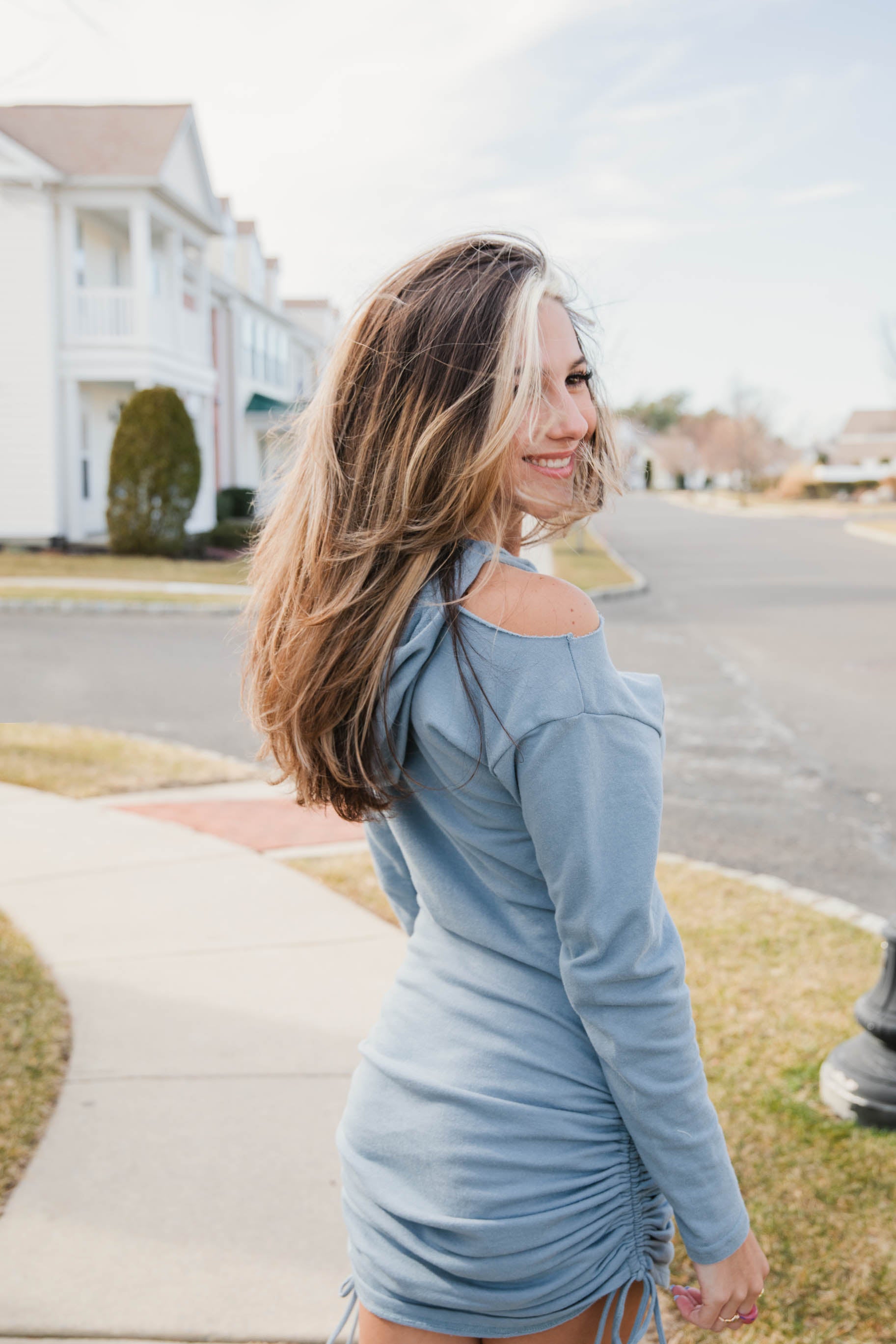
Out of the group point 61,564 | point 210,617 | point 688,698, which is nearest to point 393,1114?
point 688,698

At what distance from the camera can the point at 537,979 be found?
4.31 ft

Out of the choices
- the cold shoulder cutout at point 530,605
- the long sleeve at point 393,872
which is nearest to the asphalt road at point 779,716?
the long sleeve at point 393,872

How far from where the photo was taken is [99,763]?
6875 millimetres

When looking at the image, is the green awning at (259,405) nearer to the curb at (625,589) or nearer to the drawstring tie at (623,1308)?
the curb at (625,589)

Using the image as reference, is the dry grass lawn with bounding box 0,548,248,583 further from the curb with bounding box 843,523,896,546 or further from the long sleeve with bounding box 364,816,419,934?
the curb with bounding box 843,523,896,546

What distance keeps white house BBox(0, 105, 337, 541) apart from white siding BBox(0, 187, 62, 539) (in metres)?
0.02

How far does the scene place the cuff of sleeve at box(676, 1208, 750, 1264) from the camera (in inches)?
50.1

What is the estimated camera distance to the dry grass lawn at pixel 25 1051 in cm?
300

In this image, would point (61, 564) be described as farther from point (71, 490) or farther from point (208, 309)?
point (208, 309)

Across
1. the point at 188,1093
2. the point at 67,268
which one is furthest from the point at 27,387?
the point at 188,1093

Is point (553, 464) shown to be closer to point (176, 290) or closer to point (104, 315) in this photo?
point (104, 315)

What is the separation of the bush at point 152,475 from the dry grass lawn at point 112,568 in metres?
0.41

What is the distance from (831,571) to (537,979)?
74.3ft

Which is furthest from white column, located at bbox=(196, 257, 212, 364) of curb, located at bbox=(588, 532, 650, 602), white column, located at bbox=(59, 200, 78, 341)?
curb, located at bbox=(588, 532, 650, 602)
